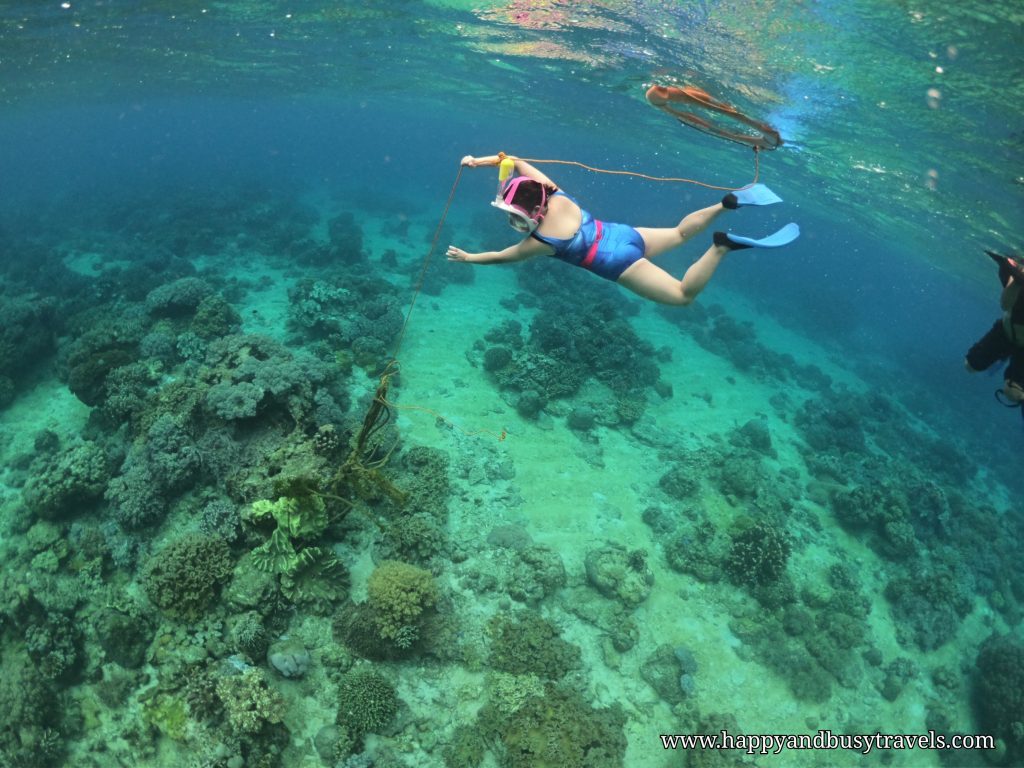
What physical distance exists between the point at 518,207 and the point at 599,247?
1178 mm

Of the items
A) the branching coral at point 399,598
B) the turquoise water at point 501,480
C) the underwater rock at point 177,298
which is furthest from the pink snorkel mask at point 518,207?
the underwater rock at point 177,298

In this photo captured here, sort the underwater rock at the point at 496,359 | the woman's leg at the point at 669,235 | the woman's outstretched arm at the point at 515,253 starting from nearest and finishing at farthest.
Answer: the woman's outstretched arm at the point at 515,253 < the woman's leg at the point at 669,235 < the underwater rock at the point at 496,359

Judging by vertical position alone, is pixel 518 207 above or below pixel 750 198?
below

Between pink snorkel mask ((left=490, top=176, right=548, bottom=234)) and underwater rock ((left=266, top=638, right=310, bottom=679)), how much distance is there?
22.8 ft

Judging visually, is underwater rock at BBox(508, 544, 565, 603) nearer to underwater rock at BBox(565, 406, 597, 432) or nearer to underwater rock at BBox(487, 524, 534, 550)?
underwater rock at BBox(487, 524, 534, 550)

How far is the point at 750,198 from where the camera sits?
562 cm

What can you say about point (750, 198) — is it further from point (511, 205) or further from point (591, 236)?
point (511, 205)

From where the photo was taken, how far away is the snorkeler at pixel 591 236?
5719mm

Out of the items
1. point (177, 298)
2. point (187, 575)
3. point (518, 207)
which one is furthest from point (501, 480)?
point (177, 298)

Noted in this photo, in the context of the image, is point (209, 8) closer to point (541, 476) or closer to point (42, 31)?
point (42, 31)

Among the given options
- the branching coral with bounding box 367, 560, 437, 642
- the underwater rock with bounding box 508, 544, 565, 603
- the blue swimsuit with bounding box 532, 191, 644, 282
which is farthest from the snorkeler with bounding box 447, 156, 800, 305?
the underwater rock with bounding box 508, 544, 565, 603

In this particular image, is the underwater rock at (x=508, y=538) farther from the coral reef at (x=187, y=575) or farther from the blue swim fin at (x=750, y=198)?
the blue swim fin at (x=750, y=198)

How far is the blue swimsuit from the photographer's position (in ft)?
19.9

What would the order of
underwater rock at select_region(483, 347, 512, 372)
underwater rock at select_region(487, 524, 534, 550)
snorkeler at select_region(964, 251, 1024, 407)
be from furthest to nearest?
underwater rock at select_region(483, 347, 512, 372) → underwater rock at select_region(487, 524, 534, 550) → snorkeler at select_region(964, 251, 1024, 407)
